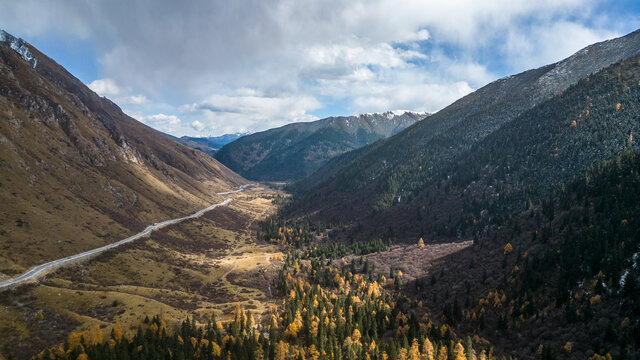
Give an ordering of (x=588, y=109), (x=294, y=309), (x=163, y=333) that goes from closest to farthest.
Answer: (x=163, y=333), (x=294, y=309), (x=588, y=109)

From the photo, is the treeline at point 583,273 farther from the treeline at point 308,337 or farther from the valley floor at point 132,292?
the valley floor at point 132,292

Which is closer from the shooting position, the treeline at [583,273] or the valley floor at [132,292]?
the treeline at [583,273]

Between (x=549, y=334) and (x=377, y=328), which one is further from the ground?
(x=549, y=334)

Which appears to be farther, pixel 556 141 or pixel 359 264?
pixel 556 141

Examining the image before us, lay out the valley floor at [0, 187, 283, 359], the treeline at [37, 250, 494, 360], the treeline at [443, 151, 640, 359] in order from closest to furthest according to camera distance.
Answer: the treeline at [443, 151, 640, 359]
the treeline at [37, 250, 494, 360]
the valley floor at [0, 187, 283, 359]

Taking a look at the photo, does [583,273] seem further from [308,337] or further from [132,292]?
[132,292]

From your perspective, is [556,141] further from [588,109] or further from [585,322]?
[585,322]

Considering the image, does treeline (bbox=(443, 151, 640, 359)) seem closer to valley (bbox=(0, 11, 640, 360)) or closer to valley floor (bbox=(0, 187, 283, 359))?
valley (bbox=(0, 11, 640, 360))

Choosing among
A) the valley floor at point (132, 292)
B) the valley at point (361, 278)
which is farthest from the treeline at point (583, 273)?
the valley floor at point (132, 292)

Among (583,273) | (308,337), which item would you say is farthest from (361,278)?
(583,273)

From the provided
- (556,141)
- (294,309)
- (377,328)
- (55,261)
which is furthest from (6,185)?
(556,141)

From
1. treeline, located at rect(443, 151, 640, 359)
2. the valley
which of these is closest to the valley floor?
the valley
